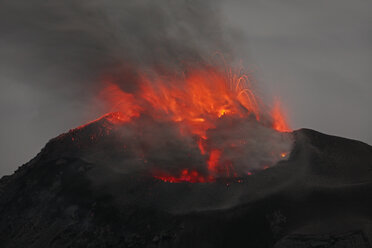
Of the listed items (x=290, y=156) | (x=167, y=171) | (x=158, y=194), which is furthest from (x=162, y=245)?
(x=290, y=156)

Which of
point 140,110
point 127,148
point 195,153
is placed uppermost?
point 140,110

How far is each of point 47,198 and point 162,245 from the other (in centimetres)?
1160

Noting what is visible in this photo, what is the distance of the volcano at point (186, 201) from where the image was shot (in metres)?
20.8

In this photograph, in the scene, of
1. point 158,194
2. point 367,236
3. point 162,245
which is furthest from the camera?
point 158,194

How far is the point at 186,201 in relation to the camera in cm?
2341

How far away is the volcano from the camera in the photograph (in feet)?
68.3

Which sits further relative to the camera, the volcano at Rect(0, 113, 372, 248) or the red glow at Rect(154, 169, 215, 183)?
the red glow at Rect(154, 169, 215, 183)

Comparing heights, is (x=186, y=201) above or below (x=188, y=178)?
below

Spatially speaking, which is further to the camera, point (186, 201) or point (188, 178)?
point (188, 178)

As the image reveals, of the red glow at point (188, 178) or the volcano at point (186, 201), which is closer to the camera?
the volcano at point (186, 201)

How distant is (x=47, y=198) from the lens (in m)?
26.8

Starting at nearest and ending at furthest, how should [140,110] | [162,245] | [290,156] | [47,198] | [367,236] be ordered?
1. [367,236]
2. [162,245]
3. [47,198]
4. [290,156]
5. [140,110]

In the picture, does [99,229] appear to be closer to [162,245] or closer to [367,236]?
[162,245]

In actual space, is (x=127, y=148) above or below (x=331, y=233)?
above
